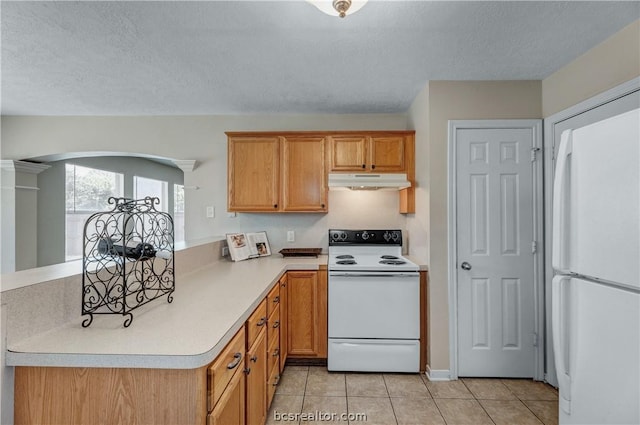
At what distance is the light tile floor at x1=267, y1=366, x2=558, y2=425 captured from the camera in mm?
2010

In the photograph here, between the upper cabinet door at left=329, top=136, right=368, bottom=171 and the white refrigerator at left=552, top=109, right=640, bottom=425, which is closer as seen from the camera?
the white refrigerator at left=552, top=109, right=640, bottom=425

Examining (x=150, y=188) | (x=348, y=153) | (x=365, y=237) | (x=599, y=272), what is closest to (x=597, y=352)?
(x=599, y=272)

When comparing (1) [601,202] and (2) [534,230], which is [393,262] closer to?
(2) [534,230]

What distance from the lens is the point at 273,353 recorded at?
2.16 metres

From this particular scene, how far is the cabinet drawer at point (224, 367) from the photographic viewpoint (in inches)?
41.1

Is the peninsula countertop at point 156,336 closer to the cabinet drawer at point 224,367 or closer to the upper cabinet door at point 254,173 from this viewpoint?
the cabinet drawer at point 224,367

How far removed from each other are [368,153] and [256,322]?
1.96 metres

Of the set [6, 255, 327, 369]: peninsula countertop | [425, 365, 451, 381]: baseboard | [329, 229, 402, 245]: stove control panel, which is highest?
[329, 229, 402, 245]: stove control panel

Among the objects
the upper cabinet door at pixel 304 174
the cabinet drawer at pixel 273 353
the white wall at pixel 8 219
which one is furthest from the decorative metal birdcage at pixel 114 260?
the white wall at pixel 8 219

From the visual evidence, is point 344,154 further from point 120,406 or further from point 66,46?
point 120,406

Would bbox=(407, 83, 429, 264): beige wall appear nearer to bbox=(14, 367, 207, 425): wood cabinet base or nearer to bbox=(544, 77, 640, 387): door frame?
bbox=(544, 77, 640, 387): door frame

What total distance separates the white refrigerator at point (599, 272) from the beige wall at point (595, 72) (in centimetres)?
103

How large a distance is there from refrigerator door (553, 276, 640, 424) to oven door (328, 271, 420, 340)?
1.18m

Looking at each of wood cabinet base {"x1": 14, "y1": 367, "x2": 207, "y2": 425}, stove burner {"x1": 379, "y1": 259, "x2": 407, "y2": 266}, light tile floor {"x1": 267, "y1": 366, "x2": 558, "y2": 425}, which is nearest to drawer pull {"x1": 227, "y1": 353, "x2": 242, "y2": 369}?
wood cabinet base {"x1": 14, "y1": 367, "x2": 207, "y2": 425}
